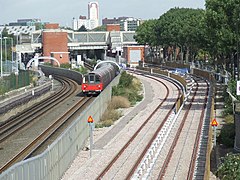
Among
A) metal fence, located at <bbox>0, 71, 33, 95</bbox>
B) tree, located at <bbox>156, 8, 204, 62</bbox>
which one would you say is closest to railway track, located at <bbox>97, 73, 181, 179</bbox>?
metal fence, located at <bbox>0, 71, 33, 95</bbox>

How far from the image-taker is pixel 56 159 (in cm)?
2225

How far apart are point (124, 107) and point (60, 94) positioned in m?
15.5

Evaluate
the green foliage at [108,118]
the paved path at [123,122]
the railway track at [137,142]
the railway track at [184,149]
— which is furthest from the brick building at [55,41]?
the railway track at [184,149]

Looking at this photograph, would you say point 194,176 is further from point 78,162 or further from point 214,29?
point 214,29

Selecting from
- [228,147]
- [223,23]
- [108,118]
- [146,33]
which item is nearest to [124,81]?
[223,23]

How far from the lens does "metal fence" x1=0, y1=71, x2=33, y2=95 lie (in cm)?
5512

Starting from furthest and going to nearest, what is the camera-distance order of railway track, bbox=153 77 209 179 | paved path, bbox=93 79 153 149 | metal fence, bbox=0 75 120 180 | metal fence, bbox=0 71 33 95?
metal fence, bbox=0 71 33 95
paved path, bbox=93 79 153 149
railway track, bbox=153 77 209 179
metal fence, bbox=0 75 120 180

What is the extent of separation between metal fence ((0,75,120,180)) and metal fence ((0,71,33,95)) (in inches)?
858

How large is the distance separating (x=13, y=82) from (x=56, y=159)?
3910cm

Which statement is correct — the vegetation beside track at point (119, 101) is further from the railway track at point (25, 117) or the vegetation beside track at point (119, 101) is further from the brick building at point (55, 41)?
the brick building at point (55, 41)

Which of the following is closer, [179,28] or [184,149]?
[184,149]

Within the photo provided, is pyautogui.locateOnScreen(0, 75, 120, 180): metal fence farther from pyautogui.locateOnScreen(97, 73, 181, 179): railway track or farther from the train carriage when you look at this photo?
the train carriage

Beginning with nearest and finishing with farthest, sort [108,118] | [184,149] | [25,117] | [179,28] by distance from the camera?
1. [184,149]
2. [108,118]
3. [25,117]
4. [179,28]

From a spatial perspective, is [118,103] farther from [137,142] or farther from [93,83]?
[137,142]
